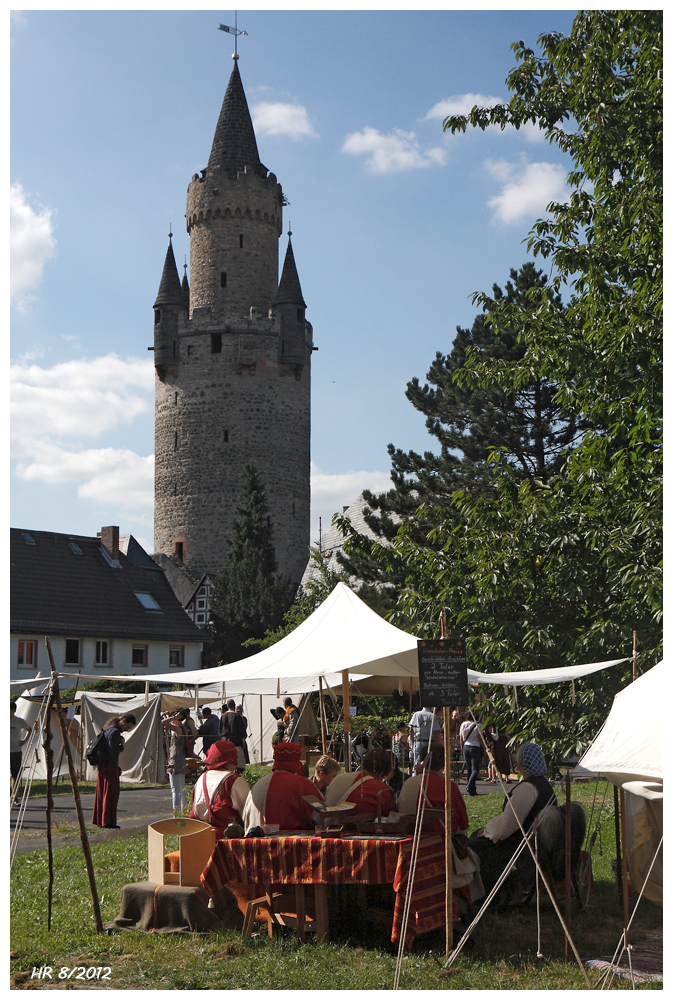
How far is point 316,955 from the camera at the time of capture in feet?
20.6

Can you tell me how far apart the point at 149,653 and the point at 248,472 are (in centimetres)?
1133

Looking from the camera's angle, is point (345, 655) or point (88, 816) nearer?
point (345, 655)

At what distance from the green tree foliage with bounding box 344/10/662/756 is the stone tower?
39.1 meters

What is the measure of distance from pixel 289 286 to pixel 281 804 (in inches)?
1880

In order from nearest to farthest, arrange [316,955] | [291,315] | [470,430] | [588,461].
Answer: [316,955]
[588,461]
[470,430]
[291,315]

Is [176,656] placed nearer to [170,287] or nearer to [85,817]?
[170,287]

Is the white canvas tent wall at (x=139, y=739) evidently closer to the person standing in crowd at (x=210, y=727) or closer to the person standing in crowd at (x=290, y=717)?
the person standing in crowd at (x=290, y=717)

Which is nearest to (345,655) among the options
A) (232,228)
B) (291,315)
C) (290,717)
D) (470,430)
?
(290,717)

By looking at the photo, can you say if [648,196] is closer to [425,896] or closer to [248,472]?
[425,896]

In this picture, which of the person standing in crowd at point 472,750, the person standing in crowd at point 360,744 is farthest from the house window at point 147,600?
the person standing in crowd at point 472,750

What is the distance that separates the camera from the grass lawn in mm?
5703

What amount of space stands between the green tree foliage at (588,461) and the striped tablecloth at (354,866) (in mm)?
3506

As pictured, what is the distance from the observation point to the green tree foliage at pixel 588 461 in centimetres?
958

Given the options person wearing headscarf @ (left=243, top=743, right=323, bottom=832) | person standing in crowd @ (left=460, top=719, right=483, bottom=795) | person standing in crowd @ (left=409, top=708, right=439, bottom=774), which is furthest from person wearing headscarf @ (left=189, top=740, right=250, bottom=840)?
person standing in crowd @ (left=460, top=719, right=483, bottom=795)
